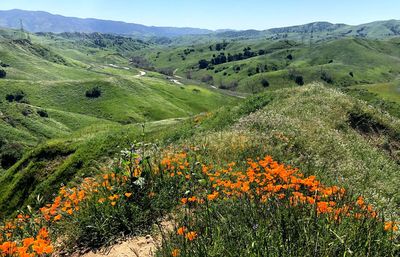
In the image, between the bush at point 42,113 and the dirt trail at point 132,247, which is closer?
the dirt trail at point 132,247

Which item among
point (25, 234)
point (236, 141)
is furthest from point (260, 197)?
point (236, 141)

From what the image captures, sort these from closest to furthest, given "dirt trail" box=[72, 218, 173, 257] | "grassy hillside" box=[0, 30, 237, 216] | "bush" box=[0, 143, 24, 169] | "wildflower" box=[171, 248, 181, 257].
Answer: "wildflower" box=[171, 248, 181, 257] → "dirt trail" box=[72, 218, 173, 257] → "grassy hillside" box=[0, 30, 237, 216] → "bush" box=[0, 143, 24, 169]

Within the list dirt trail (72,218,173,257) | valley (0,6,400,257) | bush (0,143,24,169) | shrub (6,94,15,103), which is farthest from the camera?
shrub (6,94,15,103)

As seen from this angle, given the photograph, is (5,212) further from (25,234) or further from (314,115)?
(314,115)

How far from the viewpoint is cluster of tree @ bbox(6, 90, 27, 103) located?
12469 cm

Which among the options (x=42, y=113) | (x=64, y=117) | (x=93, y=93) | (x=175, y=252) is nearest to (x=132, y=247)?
(x=175, y=252)

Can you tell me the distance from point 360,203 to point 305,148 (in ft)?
23.2

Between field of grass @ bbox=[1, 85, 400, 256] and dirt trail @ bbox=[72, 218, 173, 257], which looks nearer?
field of grass @ bbox=[1, 85, 400, 256]

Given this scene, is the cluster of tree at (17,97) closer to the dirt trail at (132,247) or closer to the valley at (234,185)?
the valley at (234,185)

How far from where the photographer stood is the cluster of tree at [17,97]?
12469 cm

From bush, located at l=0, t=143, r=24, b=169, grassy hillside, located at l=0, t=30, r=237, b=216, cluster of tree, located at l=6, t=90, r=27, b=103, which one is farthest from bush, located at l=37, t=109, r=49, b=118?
bush, located at l=0, t=143, r=24, b=169

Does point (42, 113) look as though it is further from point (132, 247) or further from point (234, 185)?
point (234, 185)

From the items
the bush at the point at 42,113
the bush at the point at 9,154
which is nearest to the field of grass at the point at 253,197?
the bush at the point at 9,154

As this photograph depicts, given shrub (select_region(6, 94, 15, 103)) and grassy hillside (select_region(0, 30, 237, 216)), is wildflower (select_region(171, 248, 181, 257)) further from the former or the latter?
shrub (select_region(6, 94, 15, 103))
